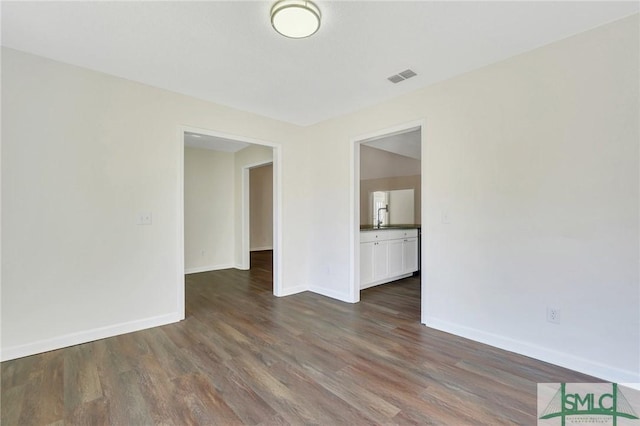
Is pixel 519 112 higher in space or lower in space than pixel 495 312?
higher

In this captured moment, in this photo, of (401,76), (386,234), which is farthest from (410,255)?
(401,76)

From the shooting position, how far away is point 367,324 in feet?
10.1

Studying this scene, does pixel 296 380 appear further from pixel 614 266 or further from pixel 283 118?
pixel 283 118

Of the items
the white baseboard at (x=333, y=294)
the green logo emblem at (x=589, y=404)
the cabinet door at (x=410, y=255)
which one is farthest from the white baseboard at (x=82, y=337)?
the cabinet door at (x=410, y=255)

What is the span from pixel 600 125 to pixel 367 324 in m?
2.56

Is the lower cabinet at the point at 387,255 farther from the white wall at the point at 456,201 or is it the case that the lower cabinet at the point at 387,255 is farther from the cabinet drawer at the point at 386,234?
the white wall at the point at 456,201

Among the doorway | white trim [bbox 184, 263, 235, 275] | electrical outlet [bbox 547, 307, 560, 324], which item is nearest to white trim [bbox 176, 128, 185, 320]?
the doorway

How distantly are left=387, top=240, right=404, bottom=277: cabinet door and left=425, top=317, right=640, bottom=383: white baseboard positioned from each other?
180cm

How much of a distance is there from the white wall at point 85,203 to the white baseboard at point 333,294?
6.05 ft

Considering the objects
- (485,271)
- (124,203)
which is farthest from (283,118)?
(485,271)

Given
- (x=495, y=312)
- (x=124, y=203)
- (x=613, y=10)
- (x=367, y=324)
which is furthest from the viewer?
(x=367, y=324)

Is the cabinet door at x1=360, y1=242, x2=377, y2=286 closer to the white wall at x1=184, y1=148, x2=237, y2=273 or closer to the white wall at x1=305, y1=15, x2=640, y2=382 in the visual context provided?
the white wall at x1=305, y1=15, x2=640, y2=382

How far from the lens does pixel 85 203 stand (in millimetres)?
2650

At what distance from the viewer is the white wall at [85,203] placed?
7.74 ft
